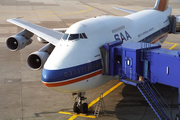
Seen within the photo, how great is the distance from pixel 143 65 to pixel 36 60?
8178mm

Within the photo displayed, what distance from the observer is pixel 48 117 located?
59.8ft

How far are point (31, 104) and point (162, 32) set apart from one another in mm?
15766

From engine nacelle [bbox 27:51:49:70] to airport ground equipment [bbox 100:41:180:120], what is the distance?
4.84 metres

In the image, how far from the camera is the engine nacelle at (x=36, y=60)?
19984 mm

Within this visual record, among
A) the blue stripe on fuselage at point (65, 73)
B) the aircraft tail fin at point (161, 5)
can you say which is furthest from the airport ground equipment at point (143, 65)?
→ the aircraft tail fin at point (161, 5)

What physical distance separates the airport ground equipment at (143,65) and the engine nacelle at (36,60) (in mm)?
4836

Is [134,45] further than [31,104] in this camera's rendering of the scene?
No

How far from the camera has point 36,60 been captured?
20.4 m

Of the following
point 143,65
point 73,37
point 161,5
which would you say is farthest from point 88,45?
point 161,5

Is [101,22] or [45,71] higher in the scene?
[101,22]

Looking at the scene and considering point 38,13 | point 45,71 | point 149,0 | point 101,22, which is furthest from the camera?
point 149,0

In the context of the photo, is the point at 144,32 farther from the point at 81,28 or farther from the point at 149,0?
the point at 149,0

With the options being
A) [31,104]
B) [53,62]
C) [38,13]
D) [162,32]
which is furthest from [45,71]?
[38,13]

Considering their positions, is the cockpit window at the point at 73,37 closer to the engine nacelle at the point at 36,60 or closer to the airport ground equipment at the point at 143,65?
the airport ground equipment at the point at 143,65
